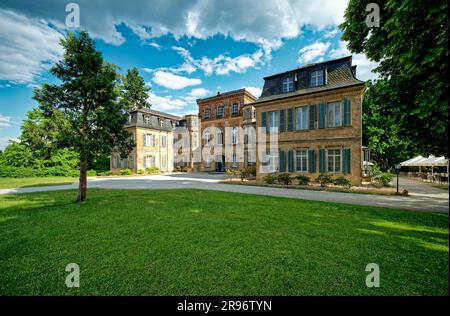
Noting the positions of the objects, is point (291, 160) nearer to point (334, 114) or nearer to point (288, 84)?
point (334, 114)

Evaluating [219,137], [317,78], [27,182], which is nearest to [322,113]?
[317,78]

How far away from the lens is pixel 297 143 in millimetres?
16625

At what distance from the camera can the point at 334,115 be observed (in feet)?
50.3

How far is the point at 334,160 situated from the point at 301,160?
93.8 inches

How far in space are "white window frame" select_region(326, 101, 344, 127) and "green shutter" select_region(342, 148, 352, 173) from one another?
6.66 feet

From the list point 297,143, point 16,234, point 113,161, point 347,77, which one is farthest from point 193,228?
point 113,161

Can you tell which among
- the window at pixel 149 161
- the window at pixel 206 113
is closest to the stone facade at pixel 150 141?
the window at pixel 149 161

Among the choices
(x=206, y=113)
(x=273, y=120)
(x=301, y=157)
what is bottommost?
(x=301, y=157)

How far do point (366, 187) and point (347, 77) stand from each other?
812cm

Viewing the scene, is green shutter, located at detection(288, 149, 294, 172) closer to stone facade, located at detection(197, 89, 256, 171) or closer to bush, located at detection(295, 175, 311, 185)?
bush, located at detection(295, 175, 311, 185)
